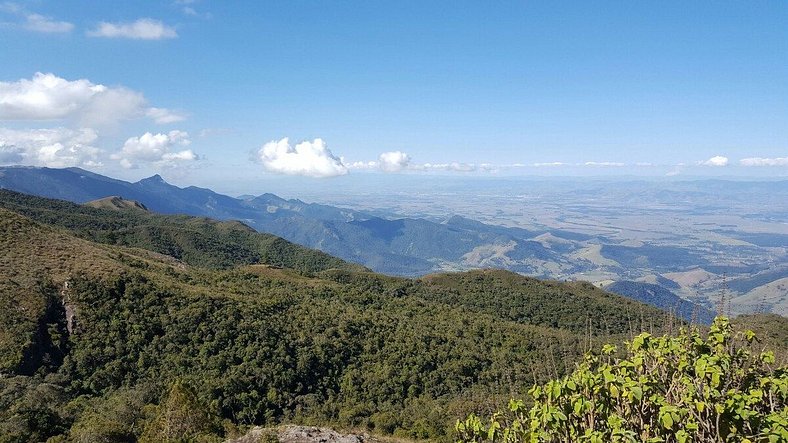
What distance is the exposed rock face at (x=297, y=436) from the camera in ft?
83.6

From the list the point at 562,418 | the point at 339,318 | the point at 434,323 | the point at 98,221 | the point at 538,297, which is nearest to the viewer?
the point at 562,418

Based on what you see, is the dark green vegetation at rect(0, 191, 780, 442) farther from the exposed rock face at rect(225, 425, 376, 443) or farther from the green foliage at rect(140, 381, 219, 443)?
the exposed rock face at rect(225, 425, 376, 443)

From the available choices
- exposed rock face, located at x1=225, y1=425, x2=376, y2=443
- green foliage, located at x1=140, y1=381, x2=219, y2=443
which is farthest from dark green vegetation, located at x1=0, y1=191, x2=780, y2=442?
exposed rock face, located at x1=225, y1=425, x2=376, y2=443

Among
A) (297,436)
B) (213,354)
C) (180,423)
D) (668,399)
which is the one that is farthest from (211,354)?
(668,399)

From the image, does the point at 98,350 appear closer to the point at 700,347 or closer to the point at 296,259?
the point at 700,347

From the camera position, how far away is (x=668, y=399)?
33.5ft

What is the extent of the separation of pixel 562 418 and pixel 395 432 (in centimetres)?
2878

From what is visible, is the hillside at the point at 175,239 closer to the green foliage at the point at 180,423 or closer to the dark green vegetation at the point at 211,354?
the dark green vegetation at the point at 211,354

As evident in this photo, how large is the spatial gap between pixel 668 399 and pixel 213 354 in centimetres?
4868

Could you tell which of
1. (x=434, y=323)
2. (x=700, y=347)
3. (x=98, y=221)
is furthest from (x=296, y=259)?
(x=700, y=347)

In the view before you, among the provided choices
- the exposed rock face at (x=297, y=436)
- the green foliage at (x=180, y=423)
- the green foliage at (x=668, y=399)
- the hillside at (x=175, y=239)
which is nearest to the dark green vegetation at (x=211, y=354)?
the green foliage at (x=180, y=423)

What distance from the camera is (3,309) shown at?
1742 inches

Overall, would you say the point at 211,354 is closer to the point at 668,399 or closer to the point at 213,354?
the point at 213,354

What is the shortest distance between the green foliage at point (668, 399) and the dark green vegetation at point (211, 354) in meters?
16.4
